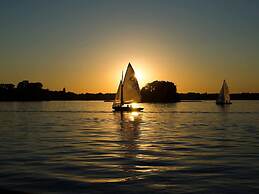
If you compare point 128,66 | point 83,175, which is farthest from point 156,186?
point 128,66

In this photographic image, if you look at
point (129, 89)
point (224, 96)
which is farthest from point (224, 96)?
point (129, 89)

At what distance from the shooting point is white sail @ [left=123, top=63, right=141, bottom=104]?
10575 cm

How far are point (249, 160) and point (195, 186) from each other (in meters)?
8.56

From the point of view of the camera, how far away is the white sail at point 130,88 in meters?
106

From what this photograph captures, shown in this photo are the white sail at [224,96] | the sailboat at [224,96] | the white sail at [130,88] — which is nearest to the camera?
the white sail at [130,88]

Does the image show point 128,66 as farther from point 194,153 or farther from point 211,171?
point 211,171

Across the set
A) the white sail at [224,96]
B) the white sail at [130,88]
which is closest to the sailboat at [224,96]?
the white sail at [224,96]

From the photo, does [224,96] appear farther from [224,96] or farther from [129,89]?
[129,89]

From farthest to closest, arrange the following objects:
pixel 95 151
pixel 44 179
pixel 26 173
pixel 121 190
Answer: pixel 95 151
pixel 26 173
pixel 44 179
pixel 121 190

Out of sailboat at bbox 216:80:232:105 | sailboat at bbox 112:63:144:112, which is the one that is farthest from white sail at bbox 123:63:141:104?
sailboat at bbox 216:80:232:105

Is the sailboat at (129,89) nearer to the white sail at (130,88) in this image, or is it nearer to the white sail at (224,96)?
the white sail at (130,88)

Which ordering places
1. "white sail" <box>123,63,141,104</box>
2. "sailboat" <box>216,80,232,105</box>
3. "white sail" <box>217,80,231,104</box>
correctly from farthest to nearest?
"white sail" <box>217,80,231,104</box>, "sailboat" <box>216,80,232,105</box>, "white sail" <box>123,63,141,104</box>

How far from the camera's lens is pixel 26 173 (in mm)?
19391

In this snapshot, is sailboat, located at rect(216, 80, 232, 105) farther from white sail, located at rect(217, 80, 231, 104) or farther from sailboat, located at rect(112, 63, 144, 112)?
sailboat, located at rect(112, 63, 144, 112)
